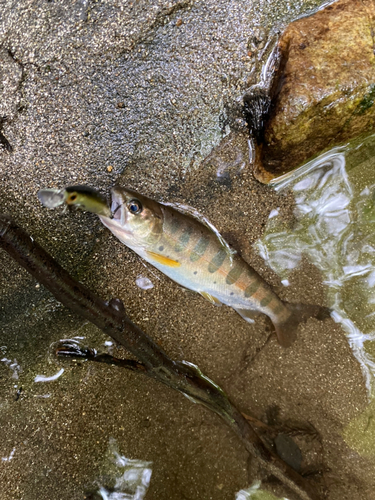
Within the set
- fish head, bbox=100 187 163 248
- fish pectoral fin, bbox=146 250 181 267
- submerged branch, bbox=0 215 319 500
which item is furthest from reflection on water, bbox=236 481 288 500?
fish head, bbox=100 187 163 248

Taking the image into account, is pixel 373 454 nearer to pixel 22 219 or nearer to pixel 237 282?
A: pixel 237 282

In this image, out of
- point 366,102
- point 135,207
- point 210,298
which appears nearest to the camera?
point 135,207

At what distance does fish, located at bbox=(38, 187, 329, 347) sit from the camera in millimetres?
2902

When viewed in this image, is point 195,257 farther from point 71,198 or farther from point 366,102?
point 366,102

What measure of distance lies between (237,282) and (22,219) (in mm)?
2031

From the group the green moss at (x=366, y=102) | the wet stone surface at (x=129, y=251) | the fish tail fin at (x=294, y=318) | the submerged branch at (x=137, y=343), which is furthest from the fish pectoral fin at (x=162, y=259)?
the green moss at (x=366, y=102)

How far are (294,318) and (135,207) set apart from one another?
1.91 m

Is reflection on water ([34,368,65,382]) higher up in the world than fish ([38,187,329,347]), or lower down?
lower down

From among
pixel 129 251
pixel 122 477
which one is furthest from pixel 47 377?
pixel 129 251

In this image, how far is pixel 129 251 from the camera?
3.39 meters

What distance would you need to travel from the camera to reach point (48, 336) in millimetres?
3428

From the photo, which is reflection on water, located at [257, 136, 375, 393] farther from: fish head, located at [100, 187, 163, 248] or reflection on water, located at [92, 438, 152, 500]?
reflection on water, located at [92, 438, 152, 500]

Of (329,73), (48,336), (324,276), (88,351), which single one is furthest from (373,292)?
(48,336)

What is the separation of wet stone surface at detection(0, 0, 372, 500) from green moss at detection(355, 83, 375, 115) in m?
0.96
